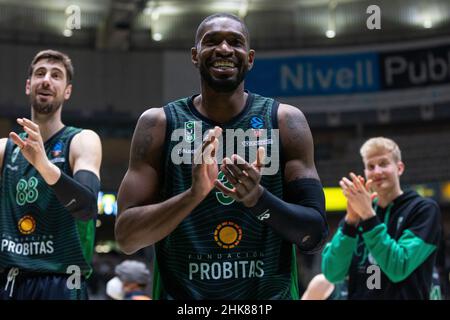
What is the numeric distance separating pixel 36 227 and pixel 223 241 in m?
1.52

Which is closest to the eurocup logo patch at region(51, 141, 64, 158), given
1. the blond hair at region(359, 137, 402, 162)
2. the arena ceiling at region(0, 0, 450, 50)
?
the blond hair at region(359, 137, 402, 162)

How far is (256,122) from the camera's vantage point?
2537 mm

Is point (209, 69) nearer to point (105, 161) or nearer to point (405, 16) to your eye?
point (105, 161)

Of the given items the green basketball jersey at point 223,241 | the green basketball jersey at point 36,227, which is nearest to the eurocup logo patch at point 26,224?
the green basketball jersey at point 36,227

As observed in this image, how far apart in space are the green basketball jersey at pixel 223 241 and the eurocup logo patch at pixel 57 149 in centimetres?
139

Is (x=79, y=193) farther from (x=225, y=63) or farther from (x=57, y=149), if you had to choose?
(x=225, y=63)

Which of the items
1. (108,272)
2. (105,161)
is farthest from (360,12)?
(108,272)

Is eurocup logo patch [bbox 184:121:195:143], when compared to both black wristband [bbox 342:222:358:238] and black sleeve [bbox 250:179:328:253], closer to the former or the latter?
black sleeve [bbox 250:179:328:253]

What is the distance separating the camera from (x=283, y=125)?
2.54 m

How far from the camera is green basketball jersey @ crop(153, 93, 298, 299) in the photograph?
7.92 feet

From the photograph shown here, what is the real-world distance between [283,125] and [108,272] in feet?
50.9

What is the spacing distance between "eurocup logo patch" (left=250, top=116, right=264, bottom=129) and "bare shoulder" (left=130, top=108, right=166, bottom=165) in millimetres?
352

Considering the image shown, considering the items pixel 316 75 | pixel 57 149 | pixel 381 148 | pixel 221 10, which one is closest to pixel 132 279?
pixel 57 149
